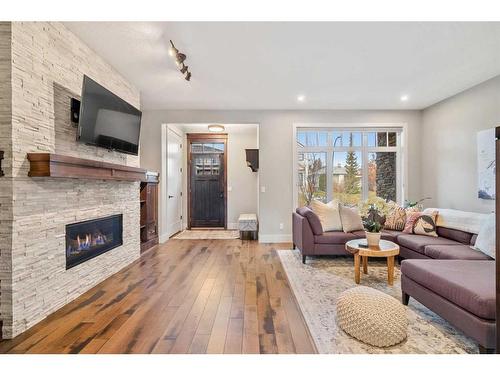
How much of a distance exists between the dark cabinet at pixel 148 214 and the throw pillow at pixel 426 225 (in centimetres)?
436

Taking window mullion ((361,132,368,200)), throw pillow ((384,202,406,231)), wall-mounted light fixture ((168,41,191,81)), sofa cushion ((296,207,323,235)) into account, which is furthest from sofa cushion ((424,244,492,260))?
wall-mounted light fixture ((168,41,191,81))

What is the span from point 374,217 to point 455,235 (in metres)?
1.37

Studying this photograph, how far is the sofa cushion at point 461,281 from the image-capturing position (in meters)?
1.60

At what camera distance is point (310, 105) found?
4797 mm

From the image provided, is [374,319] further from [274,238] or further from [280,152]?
[280,152]

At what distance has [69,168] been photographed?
2.25 m

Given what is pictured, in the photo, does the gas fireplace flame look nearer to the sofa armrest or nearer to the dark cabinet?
the dark cabinet

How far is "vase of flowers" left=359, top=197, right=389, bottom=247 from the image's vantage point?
2.94m

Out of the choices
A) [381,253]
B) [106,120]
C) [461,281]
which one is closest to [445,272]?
[461,281]

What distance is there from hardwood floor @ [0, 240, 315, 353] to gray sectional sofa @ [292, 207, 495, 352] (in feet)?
2.66

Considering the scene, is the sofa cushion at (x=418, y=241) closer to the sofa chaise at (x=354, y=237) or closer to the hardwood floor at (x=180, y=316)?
the sofa chaise at (x=354, y=237)
